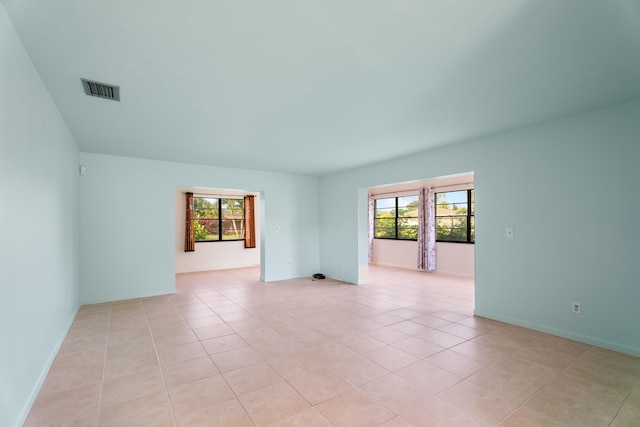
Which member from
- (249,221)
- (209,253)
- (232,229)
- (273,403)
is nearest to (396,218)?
(249,221)

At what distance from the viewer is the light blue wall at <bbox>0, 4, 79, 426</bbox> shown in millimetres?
1752

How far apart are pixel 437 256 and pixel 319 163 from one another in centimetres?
438

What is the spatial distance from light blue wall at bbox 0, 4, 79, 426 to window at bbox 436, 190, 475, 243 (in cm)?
771

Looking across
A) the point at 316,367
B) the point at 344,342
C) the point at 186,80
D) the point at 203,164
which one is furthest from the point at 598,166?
the point at 203,164

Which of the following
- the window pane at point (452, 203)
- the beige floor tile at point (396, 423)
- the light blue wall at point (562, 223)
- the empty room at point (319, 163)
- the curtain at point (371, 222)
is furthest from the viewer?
the curtain at point (371, 222)

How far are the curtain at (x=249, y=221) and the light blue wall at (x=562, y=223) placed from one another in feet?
19.0

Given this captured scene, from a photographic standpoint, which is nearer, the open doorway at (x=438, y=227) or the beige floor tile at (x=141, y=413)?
the beige floor tile at (x=141, y=413)

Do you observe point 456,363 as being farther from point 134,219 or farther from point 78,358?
point 134,219

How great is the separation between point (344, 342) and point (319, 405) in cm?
117

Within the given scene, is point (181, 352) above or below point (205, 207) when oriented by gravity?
below

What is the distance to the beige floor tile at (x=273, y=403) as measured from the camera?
205 centimetres

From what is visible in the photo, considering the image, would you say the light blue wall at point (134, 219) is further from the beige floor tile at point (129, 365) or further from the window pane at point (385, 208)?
the window pane at point (385, 208)

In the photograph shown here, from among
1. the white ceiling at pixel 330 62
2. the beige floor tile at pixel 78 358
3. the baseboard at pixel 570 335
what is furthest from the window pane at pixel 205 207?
the baseboard at pixel 570 335

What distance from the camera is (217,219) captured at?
8.62 m
